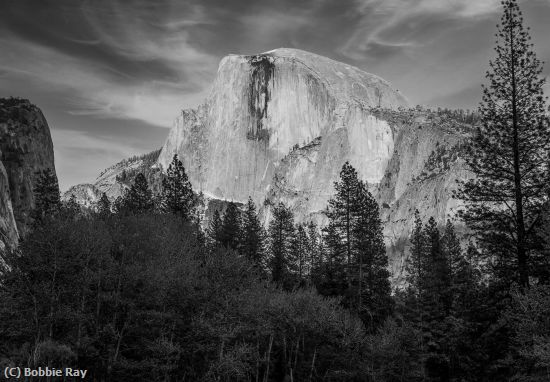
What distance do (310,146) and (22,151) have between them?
9793 cm

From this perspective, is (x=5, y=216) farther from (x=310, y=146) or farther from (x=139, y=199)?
(x=310, y=146)

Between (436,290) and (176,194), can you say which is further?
(176,194)

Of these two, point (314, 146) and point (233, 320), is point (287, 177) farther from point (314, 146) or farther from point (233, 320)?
point (233, 320)

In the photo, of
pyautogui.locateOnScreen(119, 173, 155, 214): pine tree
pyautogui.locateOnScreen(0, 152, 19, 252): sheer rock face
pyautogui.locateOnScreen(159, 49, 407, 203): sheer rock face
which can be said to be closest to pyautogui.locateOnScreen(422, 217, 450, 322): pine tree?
pyautogui.locateOnScreen(119, 173, 155, 214): pine tree

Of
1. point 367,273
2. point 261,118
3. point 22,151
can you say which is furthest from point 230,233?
point 261,118

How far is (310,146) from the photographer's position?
161125 mm

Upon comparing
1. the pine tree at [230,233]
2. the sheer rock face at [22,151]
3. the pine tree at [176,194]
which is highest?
the sheer rock face at [22,151]

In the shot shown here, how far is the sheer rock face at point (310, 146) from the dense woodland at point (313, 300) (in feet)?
210

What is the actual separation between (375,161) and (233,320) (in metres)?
113

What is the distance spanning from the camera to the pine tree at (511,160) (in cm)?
1723

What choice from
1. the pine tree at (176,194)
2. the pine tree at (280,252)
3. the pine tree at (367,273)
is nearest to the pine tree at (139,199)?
the pine tree at (176,194)

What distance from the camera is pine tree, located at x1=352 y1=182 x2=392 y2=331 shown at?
39969mm

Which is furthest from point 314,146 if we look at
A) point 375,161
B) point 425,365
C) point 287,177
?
point 425,365

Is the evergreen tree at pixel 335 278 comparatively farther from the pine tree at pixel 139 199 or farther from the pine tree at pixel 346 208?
the pine tree at pixel 139 199
